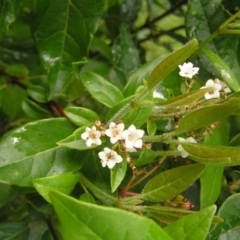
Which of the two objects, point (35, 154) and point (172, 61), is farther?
point (35, 154)

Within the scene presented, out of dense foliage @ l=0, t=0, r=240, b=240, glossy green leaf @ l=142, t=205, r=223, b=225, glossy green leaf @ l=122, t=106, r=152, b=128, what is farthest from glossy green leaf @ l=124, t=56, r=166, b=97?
glossy green leaf @ l=142, t=205, r=223, b=225

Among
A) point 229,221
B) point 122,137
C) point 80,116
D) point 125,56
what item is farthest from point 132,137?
point 125,56

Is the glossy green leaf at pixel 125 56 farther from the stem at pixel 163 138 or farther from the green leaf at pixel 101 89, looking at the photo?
the stem at pixel 163 138

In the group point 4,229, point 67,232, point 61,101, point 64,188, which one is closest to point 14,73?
point 61,101

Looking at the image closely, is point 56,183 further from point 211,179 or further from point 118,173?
point 211,179

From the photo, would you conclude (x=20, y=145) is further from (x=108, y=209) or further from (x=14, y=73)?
(x=14, y=73)

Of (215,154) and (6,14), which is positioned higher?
(6,14)

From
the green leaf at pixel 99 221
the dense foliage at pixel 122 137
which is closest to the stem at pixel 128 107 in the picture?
the dense foliage at pixel 122 137
